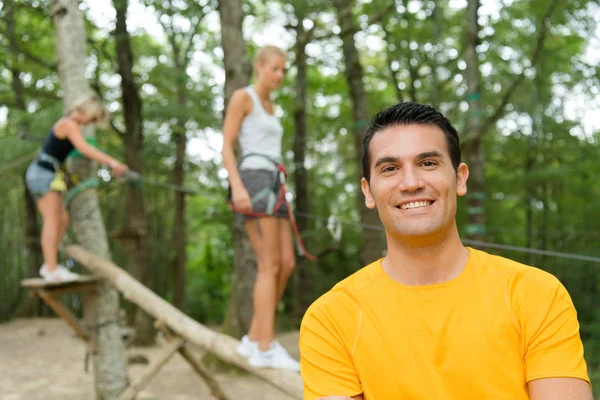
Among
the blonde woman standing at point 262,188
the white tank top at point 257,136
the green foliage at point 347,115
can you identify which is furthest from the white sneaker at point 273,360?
the green foliage at point 347,115

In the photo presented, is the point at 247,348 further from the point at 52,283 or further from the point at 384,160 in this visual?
the point at 384,160

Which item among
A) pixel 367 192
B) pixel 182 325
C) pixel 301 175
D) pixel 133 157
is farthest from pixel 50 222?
pixel 301 175

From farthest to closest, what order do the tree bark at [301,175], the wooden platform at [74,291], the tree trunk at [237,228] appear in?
the tree bark at [301,175], the tree trunk at [237,228], the wooden platform at [74,291]

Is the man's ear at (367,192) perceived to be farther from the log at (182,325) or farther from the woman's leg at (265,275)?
the woman's leg at (265,275)

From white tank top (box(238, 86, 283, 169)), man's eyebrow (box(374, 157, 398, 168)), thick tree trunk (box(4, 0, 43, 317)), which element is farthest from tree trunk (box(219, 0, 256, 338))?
man's eyebrow (box(374, 157, 398, 168))

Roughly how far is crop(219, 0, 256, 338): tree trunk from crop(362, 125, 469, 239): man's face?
A: 16.2ft

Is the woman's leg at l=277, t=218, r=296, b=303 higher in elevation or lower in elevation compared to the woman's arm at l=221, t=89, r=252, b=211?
lower

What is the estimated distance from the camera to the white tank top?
3.46 m

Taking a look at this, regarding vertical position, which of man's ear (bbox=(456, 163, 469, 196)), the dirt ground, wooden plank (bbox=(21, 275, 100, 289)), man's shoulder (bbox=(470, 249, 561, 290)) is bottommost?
the dirt ground

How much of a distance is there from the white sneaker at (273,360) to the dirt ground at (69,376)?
3269 millimetres

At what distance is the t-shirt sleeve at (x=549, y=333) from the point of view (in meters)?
1.31

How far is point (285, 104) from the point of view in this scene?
37.3ft

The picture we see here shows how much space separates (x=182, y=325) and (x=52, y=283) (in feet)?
4.16

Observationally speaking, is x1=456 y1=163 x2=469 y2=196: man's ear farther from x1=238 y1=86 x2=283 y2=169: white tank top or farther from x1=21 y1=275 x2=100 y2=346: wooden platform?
x1=21 y1=275 x2=100 y2=346: wooden platform
